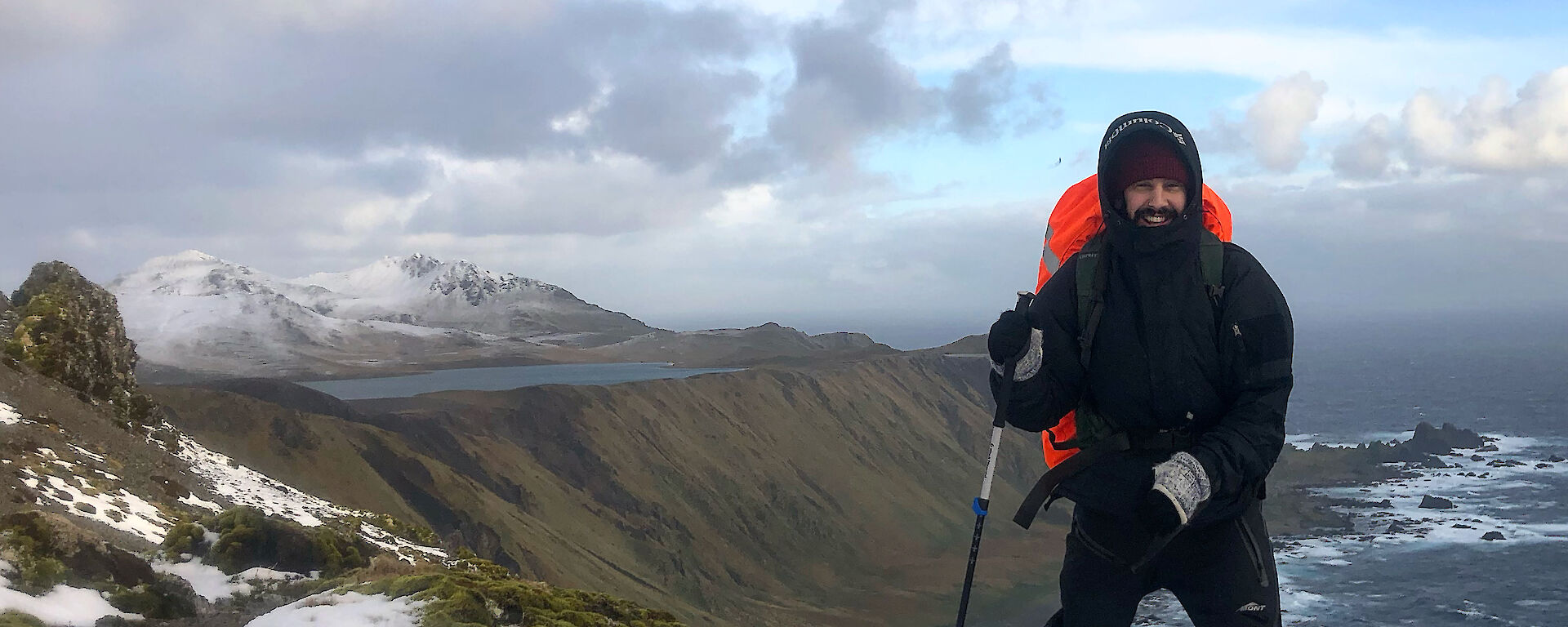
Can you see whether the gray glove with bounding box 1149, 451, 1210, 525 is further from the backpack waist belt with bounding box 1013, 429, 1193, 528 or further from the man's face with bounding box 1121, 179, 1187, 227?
the man's face with bounding box 1121, 179, 1187, 227

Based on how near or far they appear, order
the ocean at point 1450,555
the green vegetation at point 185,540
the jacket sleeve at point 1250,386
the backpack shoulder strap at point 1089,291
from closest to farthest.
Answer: the jacket sleeve at point 1250,386, the backpack shoulder strap at point 1089,291, the green vegetation at point 185,540, the ocean at point 1450,555

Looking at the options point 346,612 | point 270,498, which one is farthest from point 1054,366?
point 270,498

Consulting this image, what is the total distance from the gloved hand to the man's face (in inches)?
47.2

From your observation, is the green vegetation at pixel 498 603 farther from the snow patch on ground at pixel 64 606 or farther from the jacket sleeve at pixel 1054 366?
the jacket sleeve at pixel 1054 366

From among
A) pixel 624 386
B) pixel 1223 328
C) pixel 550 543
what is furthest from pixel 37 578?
pixel 624 386

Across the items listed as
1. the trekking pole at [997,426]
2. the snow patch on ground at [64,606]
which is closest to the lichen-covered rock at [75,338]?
the snow patch on ground at [64,606]

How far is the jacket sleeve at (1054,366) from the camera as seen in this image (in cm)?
501

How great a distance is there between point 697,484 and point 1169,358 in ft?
218

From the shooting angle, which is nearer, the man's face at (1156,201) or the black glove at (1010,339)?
the man's face at (1156,201)

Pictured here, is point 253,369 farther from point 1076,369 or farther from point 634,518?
point 1076,369

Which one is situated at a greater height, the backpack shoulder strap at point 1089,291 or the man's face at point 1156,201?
the man's face at point 1156,201

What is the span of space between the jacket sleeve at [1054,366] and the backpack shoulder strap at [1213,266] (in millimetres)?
619

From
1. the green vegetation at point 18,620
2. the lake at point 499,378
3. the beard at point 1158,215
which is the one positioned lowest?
the lake at point 499,378

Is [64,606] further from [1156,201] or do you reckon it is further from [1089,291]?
[1156,201]
